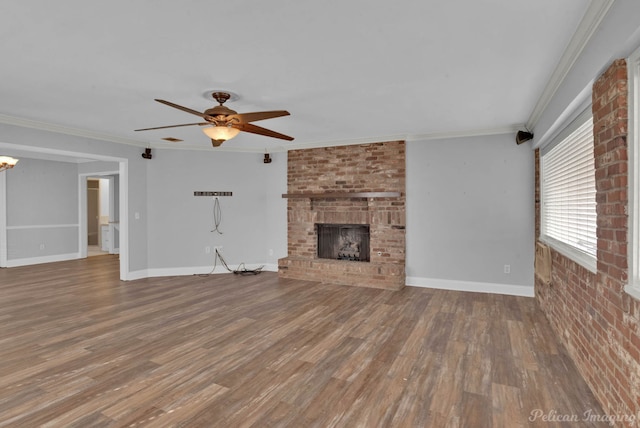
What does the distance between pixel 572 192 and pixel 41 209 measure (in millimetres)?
9265

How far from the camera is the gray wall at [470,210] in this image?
4535 mm

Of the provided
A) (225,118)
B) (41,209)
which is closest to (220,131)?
Result: (225,118)

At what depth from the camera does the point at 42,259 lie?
728 cm

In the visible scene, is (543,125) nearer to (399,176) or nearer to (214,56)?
(399,176)

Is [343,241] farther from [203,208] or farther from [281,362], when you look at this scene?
[281,362]

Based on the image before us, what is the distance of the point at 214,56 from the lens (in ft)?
8.02

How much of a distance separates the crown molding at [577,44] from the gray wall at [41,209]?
9.07 meters

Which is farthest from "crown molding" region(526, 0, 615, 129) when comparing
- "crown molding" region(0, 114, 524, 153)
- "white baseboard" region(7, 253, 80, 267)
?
"white baseboard" region(7, 253, 80, 267)

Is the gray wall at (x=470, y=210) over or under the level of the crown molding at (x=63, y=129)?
under

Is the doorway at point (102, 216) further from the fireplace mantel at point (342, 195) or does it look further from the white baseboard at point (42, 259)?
the fireplace mantel at point (342, 195)

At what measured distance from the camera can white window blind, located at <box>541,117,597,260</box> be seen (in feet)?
8.00

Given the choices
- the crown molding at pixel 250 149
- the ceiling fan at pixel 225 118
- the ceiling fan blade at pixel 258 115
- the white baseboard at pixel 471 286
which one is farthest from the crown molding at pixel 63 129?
the white baseboard at pixel 471 286

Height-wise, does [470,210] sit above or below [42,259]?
above

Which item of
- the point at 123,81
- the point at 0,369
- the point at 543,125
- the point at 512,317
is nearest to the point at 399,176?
the point at 543,125
